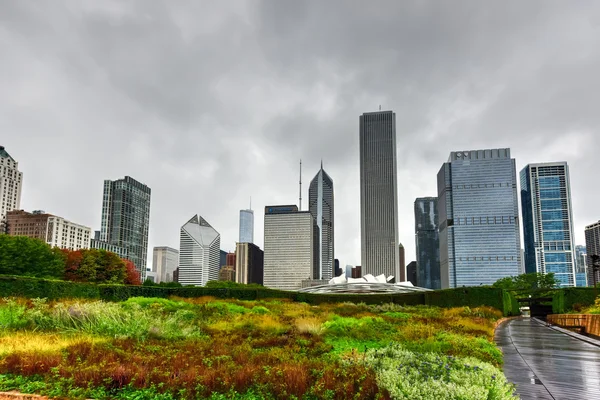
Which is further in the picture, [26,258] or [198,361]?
[26,258]

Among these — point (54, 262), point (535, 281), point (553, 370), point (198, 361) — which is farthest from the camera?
point (535, 281)

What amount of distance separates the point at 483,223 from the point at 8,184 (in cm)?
21568

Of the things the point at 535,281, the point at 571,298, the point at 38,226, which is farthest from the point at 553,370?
the point at 38,226

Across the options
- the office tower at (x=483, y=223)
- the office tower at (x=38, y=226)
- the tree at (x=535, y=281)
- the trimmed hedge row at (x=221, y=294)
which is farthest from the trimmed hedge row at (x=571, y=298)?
the office tower at (x=38, y=226)

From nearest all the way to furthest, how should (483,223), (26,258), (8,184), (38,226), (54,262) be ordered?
(26,258)
(54,262)
(38,226)
(8,184)
(483,223)

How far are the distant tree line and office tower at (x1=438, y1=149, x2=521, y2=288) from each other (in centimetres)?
15151

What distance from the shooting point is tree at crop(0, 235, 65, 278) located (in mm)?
58312

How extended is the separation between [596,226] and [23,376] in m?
214

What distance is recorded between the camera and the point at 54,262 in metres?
65.3

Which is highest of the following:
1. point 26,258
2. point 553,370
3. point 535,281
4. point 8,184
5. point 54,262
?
point 8,184

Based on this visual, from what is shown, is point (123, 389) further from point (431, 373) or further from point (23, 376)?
point (431, 373)

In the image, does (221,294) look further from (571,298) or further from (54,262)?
(54,262)

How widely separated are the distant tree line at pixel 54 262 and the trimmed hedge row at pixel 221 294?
124ft

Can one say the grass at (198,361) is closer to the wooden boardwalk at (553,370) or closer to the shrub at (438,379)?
the shrub at (438,379)
